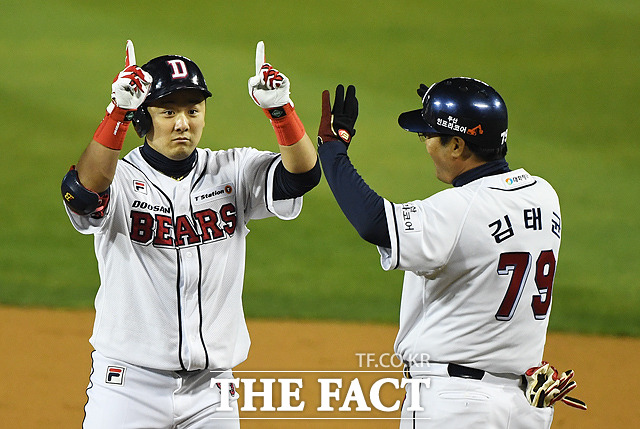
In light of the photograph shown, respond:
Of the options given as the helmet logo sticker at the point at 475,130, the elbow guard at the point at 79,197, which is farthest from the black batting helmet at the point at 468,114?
the elbow guard at the point at 79,197

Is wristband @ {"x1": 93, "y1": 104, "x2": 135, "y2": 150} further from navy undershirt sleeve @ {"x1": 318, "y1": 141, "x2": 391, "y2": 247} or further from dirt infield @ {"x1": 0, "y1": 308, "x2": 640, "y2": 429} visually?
dirt infield @ {"x1": 0, "y1": 308, "x2": 640, "y2": 429}

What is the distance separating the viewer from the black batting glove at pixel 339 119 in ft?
10.3

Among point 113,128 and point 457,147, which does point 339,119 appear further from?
point 113,128

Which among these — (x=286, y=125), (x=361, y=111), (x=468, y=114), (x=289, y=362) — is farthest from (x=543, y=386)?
(x=361, y=111)

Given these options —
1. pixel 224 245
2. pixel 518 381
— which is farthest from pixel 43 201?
pixel 518 381

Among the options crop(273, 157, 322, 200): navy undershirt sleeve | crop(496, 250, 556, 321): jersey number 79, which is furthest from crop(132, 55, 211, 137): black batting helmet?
crop(496, 250, 556, 321): jersey number 79

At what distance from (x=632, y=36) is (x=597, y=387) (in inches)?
394

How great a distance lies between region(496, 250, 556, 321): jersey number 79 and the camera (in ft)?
9.62

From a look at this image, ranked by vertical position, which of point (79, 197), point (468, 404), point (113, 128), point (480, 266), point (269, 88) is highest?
point (269, 88)

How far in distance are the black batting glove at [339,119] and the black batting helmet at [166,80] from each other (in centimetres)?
54

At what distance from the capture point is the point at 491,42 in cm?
1488

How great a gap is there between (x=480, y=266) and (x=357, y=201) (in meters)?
0.51

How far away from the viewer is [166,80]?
10.7 feet

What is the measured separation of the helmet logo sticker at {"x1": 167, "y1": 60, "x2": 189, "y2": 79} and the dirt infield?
3.08 m
